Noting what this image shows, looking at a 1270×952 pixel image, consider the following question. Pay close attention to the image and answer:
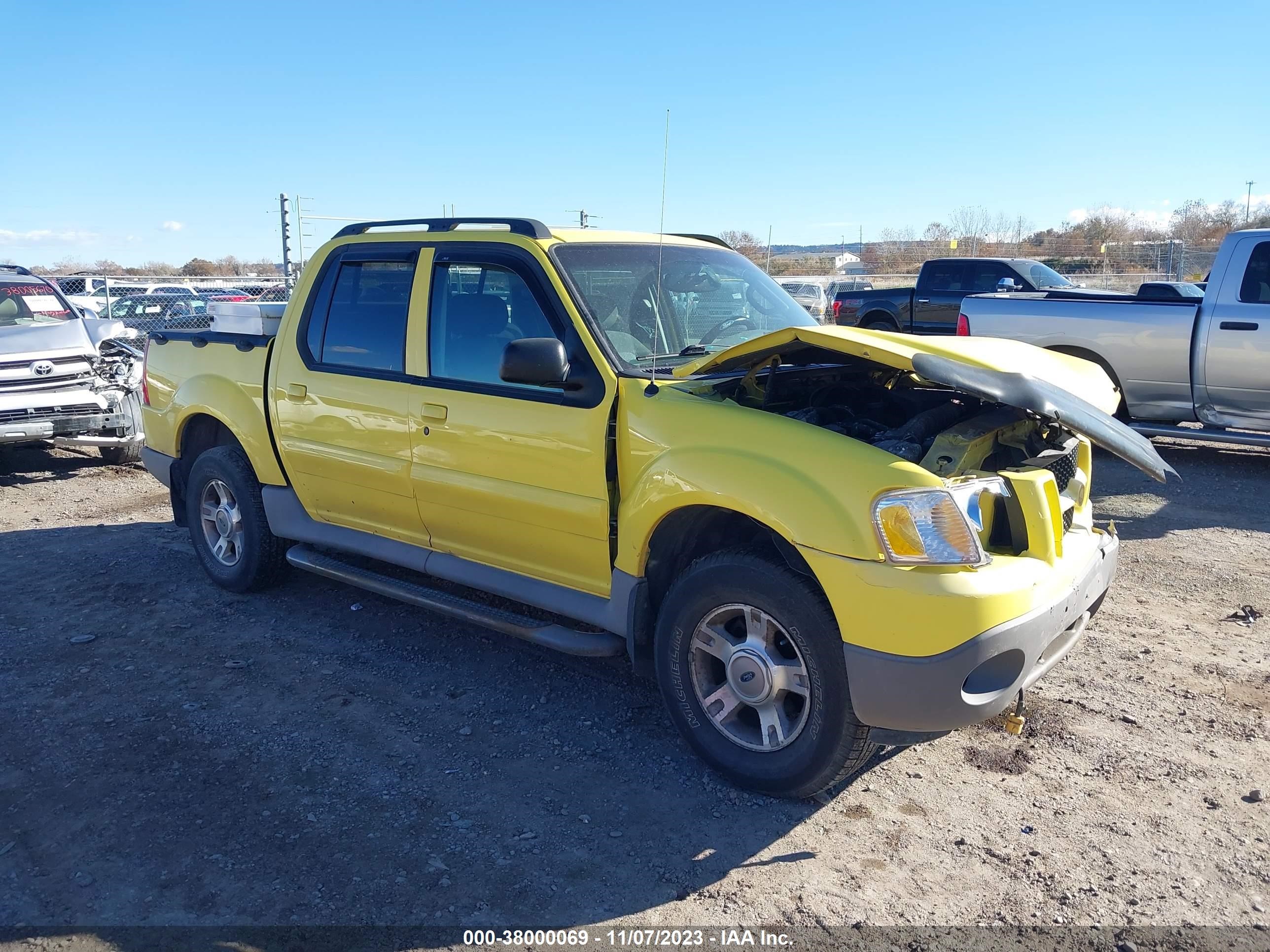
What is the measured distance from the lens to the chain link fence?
18.5 metres

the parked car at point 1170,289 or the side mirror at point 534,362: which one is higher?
the parked car at point 1170,289

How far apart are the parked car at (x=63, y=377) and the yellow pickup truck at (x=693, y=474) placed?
A: 14.3 ft

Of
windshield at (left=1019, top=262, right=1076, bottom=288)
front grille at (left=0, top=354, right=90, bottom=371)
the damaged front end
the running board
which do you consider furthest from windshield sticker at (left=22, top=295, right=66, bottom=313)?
windshield at (left=1019, top=262, right=1076, bottom=288)

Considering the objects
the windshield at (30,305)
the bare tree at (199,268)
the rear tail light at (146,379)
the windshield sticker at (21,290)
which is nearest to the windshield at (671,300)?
the rear tail light at (146,379)

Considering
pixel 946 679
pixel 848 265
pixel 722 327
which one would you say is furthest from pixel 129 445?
pixel 848 265

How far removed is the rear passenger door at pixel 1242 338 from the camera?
322 inches

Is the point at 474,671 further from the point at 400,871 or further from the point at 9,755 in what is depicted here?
the point at 9,755

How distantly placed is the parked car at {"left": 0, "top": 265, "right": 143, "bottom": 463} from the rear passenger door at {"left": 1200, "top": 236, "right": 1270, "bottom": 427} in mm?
9800

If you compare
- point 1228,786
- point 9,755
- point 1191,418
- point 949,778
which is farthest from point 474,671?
point 1191,418

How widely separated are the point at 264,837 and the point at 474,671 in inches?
57.2

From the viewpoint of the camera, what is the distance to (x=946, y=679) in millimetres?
3012

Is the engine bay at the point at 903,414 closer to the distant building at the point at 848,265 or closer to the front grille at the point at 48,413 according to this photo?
the front grille at the point at 48,413

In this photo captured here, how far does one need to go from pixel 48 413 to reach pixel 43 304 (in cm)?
183

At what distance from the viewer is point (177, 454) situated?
603cm
